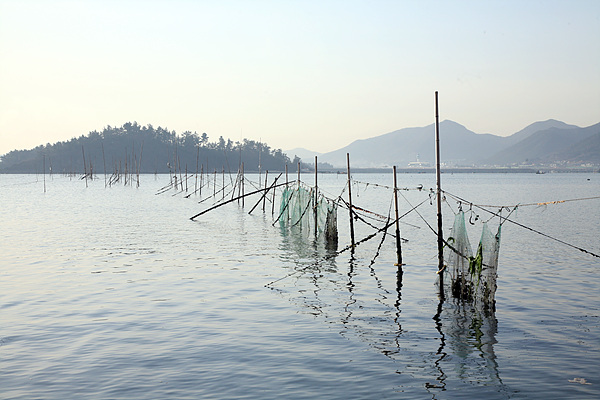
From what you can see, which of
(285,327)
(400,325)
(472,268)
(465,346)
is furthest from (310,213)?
(465,346)

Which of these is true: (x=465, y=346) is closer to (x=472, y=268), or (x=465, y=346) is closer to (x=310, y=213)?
(x=472, y=268)

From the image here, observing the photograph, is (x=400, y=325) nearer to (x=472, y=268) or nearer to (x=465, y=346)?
(x=465, y=346)

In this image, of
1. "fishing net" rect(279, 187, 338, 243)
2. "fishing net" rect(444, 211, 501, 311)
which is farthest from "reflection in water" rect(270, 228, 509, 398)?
"fishing net" rect(279, 187, 338, 243)

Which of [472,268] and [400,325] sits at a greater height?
[472,268]

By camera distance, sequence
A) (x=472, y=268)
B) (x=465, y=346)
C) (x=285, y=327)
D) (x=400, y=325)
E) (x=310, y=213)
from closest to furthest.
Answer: (x=465, y=346), (x=285, y=327), (x=400, y=325), (x=472, y=268), (x=310, y=213)

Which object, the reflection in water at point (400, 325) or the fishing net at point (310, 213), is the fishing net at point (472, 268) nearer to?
the reflection in water at point (400, 325)

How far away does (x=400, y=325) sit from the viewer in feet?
49.7

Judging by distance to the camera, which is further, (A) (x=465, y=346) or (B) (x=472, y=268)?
(B) (x=472, y=268)

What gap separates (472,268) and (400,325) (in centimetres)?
283

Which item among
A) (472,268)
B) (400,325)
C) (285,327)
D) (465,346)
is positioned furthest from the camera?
(472,268)

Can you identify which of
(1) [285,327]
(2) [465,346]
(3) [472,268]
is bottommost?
(2) [465,346]

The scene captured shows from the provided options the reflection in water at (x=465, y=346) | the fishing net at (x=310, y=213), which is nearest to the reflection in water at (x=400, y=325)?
the reflection in water at (x=465, y=346)

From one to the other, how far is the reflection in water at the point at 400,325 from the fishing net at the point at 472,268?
345mm

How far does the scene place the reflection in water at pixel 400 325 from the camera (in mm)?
11586
